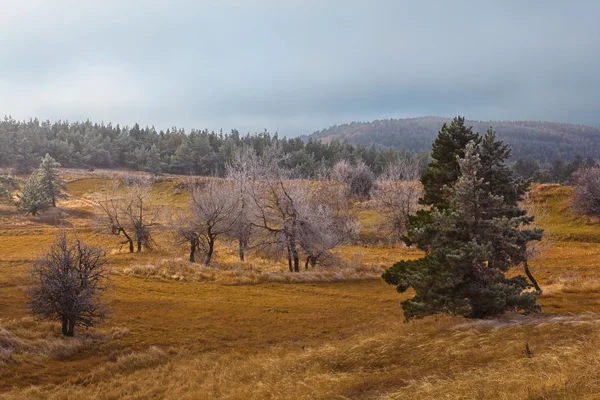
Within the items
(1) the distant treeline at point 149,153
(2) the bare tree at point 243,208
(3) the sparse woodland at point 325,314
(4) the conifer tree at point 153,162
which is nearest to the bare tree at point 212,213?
(3) the sparse woodland at point 325,314

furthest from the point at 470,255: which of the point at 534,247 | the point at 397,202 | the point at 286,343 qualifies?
the point at 397,202

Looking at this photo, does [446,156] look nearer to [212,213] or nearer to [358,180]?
[212,213]

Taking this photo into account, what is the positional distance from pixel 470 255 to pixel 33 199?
67.9 m

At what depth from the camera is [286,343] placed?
18.4 m

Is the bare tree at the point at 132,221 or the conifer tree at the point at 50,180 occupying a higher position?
the conifer tree at the point at 50,180

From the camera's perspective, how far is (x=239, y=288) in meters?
30.2

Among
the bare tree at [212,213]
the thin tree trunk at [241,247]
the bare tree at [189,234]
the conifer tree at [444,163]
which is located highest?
the conifer tree at [444,163]

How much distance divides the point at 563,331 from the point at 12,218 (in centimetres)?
7141

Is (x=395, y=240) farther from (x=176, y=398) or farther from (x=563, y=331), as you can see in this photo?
(x=176, y=398)

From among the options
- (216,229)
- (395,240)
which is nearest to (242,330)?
(216,229)

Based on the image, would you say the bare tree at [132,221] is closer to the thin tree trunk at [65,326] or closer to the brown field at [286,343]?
the brown field at [286,343]

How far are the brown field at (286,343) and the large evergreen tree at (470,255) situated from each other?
0.82m

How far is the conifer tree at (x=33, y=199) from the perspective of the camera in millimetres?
63562

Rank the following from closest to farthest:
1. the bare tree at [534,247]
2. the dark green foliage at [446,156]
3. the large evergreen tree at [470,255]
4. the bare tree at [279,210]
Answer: the large evergreen tree at [470,255] → the dark green foliage at [446,156] → the bare tree at [534,247] → the bare tree at [279,210]
